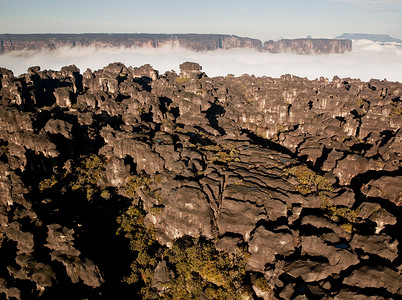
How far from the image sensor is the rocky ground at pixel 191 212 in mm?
43906

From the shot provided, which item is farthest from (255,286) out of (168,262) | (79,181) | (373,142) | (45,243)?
(373,142)

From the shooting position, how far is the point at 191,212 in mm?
54531

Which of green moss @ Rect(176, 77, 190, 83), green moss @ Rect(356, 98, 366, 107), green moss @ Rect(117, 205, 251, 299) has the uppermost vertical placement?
green moss @ Rect(176, 77, 190, 83)

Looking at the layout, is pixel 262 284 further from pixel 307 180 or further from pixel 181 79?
pixel 181 79

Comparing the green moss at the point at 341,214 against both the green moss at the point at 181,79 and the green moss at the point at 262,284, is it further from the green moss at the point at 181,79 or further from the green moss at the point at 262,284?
the green moss at the point at 181,79

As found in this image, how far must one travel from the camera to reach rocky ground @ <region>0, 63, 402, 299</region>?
43.9 meters

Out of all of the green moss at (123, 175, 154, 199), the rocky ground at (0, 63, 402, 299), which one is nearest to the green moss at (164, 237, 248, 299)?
Result: the rocky ground at (0, 63, 402, 299)

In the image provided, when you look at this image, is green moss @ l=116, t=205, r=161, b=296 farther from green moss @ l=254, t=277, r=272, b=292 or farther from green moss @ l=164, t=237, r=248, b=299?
green moss @ l=254, t=277, r=272, b=292

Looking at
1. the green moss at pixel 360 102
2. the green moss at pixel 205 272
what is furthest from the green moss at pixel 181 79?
the green moss at pixel 205 272

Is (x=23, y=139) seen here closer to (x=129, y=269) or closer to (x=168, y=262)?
(x=129, y=269)

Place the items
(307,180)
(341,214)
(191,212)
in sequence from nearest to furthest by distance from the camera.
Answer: (191,212)
(341,214)
(307,180)

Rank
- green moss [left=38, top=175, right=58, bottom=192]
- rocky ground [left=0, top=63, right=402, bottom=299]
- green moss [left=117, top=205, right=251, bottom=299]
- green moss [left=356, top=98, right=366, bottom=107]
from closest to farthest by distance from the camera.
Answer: rocky ground [left=0, top=63, right=402, bottom=299] < green moss [left=117, top=205, right=251, bottom=299] < green moss [left=38, top=175, right=58, bottom=192] < green moss [left=356, top=98, right=366, bottom=107]

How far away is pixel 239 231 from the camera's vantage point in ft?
171

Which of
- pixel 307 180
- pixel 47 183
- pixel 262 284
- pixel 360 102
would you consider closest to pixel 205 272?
pixel 262 284
